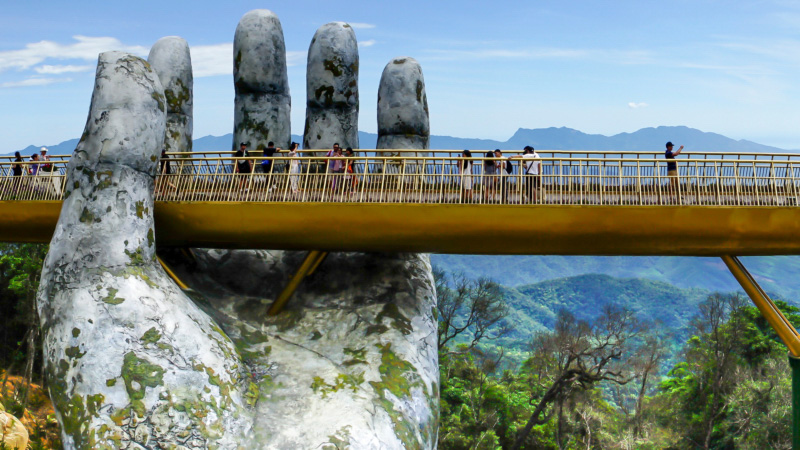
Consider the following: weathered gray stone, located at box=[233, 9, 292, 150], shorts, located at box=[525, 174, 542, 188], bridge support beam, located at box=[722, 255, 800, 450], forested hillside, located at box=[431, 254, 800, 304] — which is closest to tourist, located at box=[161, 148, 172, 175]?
weathered gray stone, located at box=[233, 9, 292, 150]

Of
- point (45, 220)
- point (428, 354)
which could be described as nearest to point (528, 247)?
point (428, 354)

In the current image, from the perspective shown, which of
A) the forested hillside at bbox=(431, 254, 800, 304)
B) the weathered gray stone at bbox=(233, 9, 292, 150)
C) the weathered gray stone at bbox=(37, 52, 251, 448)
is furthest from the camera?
the forested hillside at bbox=(431, 254, 800, 304)

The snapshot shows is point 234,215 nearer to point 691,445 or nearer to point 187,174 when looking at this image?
point 187,174

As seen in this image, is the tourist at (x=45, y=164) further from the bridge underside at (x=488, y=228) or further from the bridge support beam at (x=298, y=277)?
the bridge support beam at (x=298, y=277)

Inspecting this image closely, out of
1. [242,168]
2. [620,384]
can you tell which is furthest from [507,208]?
[620,384]

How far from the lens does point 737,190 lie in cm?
1316

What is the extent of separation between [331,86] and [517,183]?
20.1 feet

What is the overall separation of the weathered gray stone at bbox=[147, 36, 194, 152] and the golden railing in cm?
379

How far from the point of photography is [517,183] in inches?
528

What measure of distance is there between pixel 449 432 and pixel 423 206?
17.2m

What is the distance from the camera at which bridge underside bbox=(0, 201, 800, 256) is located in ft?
42.8

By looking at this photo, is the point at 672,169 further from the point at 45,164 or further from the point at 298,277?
the point at 45,164

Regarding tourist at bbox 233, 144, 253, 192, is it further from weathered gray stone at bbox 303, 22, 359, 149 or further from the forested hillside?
the forested hillside

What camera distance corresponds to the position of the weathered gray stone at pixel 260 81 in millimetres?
17375
